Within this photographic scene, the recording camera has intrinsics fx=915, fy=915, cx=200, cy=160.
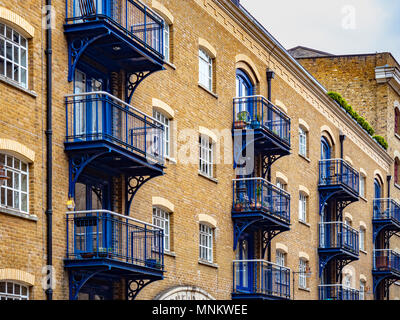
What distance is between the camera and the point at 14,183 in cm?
1719

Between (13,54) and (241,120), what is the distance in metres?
10.5

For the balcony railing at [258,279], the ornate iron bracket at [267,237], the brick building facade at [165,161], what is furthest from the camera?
the ornate iron bracket at [267,237]

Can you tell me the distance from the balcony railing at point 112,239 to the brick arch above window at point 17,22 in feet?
11.9

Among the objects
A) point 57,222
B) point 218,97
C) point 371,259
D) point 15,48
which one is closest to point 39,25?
point 15,48

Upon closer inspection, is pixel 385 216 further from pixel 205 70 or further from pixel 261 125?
pixel 205 70

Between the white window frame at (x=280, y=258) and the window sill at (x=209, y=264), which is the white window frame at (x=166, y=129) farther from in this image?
the white window frame at (x=280, y=258)

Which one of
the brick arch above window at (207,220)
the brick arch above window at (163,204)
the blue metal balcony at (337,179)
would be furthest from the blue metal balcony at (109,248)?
the blue metal balcony at (337,179)

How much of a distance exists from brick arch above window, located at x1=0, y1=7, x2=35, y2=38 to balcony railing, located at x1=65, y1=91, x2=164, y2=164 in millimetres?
1565

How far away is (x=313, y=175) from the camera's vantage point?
112 ft

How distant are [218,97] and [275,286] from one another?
625cm

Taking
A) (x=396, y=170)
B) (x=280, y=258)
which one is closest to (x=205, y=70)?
(x=280, y=258)

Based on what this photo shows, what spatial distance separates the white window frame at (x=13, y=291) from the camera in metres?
16.5

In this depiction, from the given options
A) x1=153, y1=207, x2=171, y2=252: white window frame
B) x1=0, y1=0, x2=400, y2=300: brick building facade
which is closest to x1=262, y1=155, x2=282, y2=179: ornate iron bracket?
x1=0, y1=0, x2=400, y2=300: brick building facade
